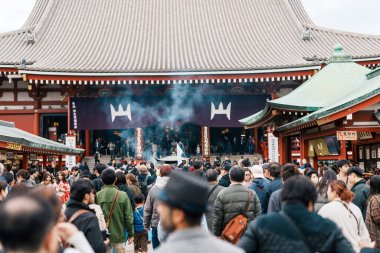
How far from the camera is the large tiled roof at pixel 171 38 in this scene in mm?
24859

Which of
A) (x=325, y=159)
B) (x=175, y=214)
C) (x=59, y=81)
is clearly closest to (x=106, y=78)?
(x=59, y=81)

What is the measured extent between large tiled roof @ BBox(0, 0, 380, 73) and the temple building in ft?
0.16

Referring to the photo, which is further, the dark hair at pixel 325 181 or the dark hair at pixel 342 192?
the dark hair at pixel 325 181

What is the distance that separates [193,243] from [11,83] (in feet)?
77.2

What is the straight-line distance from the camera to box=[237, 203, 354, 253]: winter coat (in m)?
3.46

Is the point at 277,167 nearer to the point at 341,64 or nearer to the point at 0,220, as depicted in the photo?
the point at 0,220

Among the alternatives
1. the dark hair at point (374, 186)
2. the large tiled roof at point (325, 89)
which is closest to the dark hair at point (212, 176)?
the dark hair at point (374, 186)

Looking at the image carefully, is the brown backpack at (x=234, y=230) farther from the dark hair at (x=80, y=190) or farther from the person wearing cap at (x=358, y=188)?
the dark hair at (x=80, y=190)

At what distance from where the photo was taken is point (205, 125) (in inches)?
998

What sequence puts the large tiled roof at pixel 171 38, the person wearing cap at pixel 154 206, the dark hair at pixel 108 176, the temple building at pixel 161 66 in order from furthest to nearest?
the large tiled roof at pixel 171 38
the temple building at pixel 161 66
the person wearing cap at pixel 154 206
the dark hair at pixel 108 176

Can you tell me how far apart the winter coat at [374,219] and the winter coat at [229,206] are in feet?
4.12

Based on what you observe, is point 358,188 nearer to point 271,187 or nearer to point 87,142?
point 271,187

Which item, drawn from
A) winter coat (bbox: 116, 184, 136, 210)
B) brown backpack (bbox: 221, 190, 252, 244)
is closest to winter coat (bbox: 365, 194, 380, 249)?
brown backpack (bbox: 221, 190, 252, 244)

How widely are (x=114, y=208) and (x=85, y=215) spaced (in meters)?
2.24
